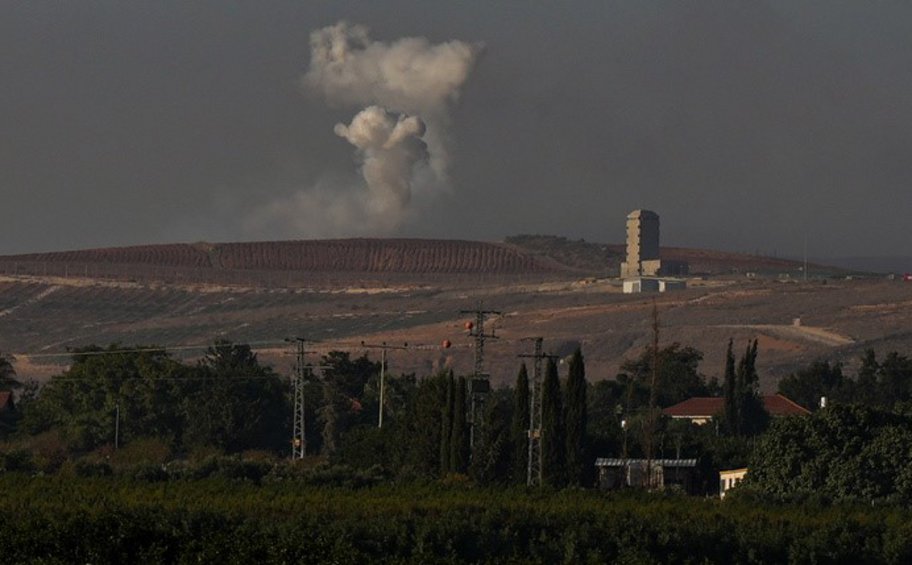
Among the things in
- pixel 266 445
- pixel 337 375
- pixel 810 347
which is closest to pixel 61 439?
pixel 266 445

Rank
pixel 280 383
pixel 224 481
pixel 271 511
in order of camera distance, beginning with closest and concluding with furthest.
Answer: pixel 271 511 → pixel 224 481 → pixel 280 383

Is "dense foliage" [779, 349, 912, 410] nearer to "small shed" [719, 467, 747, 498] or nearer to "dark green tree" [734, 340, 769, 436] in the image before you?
"dark green tree" [734, 340, 769, 436]

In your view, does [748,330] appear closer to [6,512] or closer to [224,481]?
[224,481]

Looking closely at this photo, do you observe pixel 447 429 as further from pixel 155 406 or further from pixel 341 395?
pixel 341 395

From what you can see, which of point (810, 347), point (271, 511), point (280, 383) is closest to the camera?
point (271, 511)

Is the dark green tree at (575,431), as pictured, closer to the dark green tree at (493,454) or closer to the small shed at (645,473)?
the dark green tree at (493,454)
